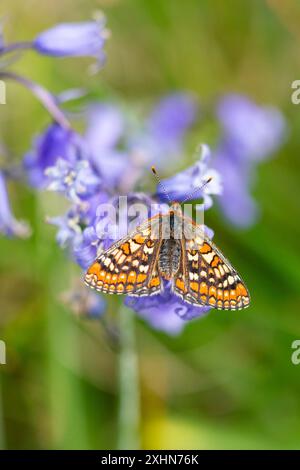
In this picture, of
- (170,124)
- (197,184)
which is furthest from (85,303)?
(170,124)

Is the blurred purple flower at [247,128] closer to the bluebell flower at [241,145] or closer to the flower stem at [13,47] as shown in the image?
the bluebell flower at [241,145]

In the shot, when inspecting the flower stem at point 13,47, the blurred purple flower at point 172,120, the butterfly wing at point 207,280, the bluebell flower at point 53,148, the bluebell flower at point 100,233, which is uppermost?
the blurred purple flower at point 172,120

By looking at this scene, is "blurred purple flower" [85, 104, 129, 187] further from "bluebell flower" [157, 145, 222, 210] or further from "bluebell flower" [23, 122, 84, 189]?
"bluebell flower" [157, 145, 222, 210]

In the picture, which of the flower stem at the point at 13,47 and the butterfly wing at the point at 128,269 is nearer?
the butterfly wing at the point at 128,269

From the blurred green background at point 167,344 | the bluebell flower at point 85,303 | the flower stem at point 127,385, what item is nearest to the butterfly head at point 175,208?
the bluebell flower at point 85,303

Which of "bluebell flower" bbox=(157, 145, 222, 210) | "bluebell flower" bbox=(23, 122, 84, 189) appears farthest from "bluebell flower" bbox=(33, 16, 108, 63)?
"bluebell flower" bbox=(157, 145, 222, 210)
